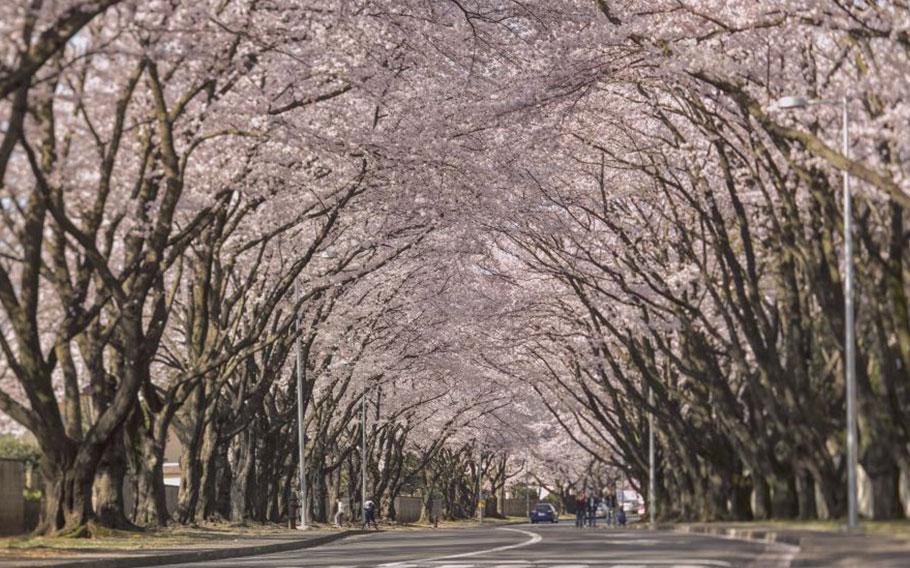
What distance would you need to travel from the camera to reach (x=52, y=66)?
19453 millimetres

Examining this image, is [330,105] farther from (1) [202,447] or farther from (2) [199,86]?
(1) [202,447]

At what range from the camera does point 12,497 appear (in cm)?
3106

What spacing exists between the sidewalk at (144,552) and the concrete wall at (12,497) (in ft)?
12.7

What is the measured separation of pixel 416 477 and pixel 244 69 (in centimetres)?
9030

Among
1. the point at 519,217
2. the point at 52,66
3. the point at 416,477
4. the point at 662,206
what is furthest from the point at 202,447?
the point at 416,477

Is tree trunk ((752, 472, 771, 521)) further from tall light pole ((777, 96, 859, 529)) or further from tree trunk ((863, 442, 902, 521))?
tall light pole ((777, 96, 859, 529))

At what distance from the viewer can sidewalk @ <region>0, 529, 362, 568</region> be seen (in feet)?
62.5

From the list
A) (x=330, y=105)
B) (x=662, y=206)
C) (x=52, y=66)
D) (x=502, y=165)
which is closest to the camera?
(x=52, y=66)

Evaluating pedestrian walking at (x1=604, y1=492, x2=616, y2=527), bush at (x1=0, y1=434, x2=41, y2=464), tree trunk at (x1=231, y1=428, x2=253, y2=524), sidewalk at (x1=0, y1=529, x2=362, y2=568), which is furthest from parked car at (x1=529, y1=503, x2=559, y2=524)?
sidewalk at (x1=0, y1=529, x2=362, y2=568)

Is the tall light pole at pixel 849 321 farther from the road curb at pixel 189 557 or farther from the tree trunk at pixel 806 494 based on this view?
the road curb at pixel 189 557

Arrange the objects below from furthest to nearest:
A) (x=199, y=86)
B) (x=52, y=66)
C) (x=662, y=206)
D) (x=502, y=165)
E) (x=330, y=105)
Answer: (x=662, y=206), (x=502, y=165), (x=330, y=105), (x=199, y=86), (x=52, y=66)

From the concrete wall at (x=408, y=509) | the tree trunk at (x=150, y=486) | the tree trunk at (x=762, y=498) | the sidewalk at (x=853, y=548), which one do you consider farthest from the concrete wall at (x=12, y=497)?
the concrete wall at (x=408, y=509)

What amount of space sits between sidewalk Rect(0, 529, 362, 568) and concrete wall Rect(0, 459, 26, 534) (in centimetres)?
387

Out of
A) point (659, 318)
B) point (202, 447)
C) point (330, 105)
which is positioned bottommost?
point (202, 447)
